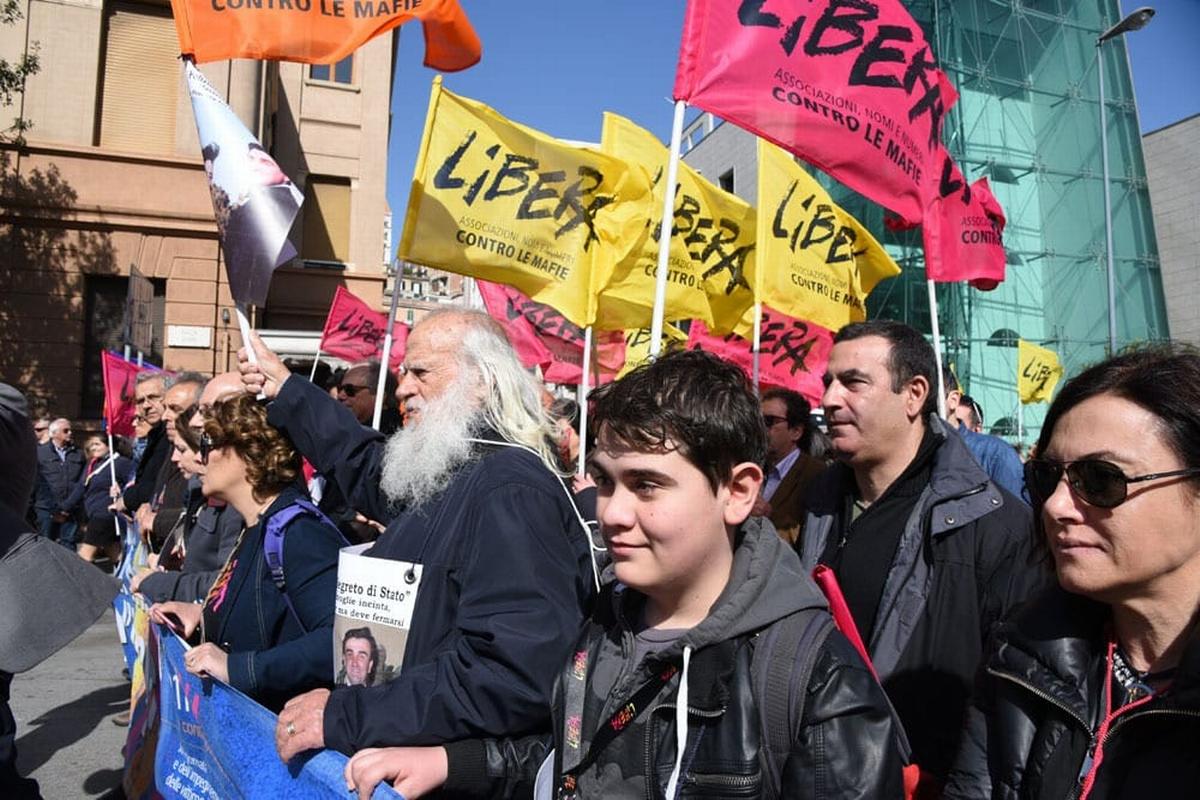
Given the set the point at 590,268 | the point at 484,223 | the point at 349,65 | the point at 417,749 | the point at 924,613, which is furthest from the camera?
the point at 349,65

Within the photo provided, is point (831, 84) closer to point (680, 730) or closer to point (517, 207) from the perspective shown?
point (517, 207)

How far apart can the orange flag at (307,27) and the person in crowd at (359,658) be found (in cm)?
267

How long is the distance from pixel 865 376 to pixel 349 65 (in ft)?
74.0

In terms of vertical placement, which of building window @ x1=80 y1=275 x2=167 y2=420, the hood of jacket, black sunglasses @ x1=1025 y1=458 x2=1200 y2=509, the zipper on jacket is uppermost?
building window @ x1=80 y1=275 x2=167 y2=420

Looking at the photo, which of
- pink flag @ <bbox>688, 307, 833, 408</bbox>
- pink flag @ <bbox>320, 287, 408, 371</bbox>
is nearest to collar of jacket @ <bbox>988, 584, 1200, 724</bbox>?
pink flag @ <bbox>688, 307, 833, 408</bbox>

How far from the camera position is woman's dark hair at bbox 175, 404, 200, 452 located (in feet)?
13.6

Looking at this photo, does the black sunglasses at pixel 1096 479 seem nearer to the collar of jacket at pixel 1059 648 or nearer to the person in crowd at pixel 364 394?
the collar of jacket at pixel 1059 648

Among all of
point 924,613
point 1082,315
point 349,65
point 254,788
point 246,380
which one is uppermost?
point 349,65

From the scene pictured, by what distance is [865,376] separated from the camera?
3057 mm

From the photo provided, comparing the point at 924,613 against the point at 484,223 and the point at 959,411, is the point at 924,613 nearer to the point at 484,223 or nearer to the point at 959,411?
the point at 484,223

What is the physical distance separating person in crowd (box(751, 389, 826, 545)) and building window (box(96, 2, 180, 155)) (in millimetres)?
16128

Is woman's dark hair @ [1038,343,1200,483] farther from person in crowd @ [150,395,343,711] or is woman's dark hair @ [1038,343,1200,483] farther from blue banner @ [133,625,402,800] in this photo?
person in crowd @ [150,395,343,711]

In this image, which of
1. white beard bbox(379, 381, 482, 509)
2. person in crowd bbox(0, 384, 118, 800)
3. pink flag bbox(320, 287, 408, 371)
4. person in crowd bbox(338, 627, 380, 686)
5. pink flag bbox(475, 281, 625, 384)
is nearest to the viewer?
person in crowd bbox(0, 384, 118, 800)

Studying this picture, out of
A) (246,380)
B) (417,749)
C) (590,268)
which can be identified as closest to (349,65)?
(590,268)
